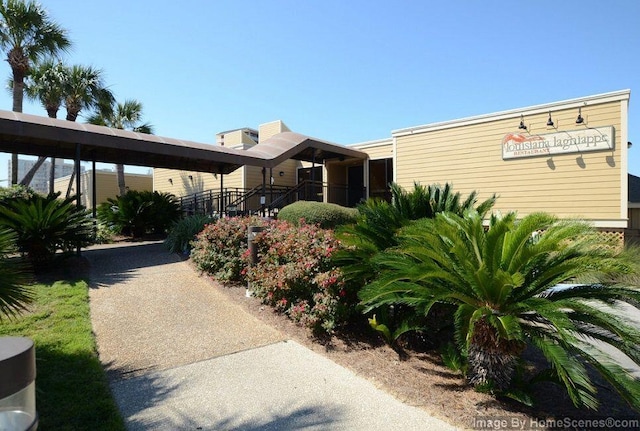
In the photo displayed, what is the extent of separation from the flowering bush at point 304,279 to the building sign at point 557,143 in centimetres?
839

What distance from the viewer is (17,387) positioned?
1095mm

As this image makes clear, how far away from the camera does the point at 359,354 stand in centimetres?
450

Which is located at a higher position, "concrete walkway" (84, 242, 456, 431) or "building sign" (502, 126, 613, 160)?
"building sign" (502, 126, 613, 160)

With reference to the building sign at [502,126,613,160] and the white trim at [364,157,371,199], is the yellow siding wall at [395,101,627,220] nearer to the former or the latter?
the building sign at [502,126,613,160]

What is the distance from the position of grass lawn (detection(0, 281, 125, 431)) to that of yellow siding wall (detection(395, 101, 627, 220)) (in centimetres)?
1005

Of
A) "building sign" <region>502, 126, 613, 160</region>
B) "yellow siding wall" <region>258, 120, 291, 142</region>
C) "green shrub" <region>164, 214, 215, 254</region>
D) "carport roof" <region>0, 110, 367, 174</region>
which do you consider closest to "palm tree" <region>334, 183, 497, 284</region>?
"green shrub" <region>164, 214, 215, 254</region>

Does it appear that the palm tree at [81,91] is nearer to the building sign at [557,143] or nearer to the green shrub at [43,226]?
the green shrub at [43,226]

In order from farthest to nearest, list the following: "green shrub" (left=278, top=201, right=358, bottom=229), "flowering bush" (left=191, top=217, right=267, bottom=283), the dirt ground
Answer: "green shrub" (left=278, top=201, right=358, bottom=229)
"flowering bush" (left=191, top=217, right=267, bottom=283)
the dirt ground

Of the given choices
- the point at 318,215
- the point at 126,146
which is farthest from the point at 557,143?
the point at 126,146

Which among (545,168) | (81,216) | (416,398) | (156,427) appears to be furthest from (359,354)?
(545,168)

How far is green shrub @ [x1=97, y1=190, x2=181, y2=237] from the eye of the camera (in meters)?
12.0

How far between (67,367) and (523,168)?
39.2 feet

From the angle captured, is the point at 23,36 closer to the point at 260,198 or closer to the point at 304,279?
the point at 260,198

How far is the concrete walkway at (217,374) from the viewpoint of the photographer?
3.10 meters
